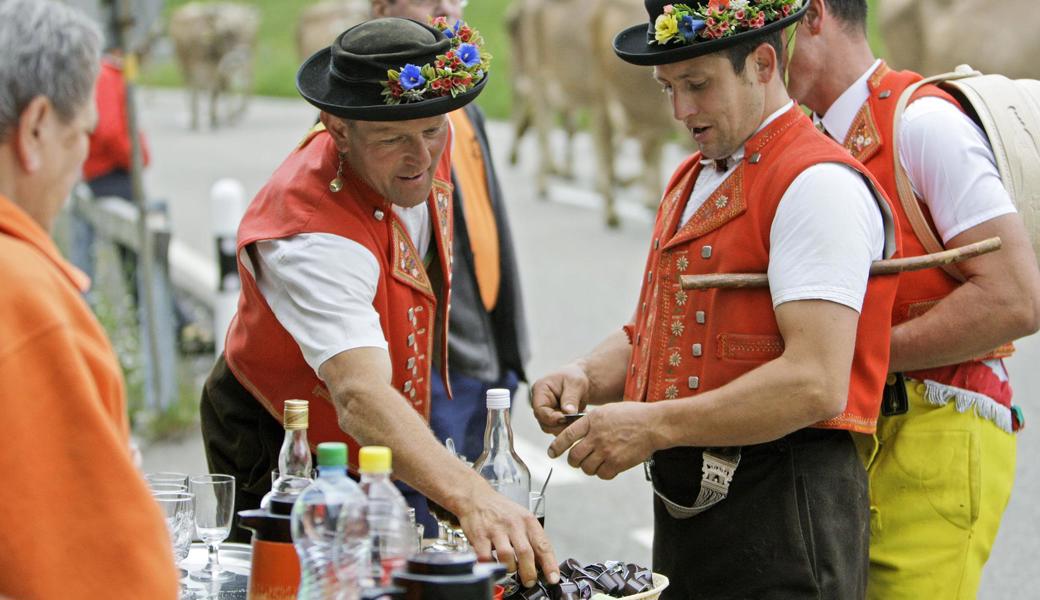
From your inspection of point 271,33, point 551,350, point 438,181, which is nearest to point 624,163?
point 551,350

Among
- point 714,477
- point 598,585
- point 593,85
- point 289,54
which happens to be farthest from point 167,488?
point 289,54

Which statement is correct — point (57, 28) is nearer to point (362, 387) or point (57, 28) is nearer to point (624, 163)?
point (362, 387)

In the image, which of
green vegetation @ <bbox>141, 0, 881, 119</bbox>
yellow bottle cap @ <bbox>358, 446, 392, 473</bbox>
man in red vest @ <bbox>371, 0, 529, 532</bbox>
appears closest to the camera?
yellow bottle cap @ <bbox>358, 446, 392, 473</bbox>

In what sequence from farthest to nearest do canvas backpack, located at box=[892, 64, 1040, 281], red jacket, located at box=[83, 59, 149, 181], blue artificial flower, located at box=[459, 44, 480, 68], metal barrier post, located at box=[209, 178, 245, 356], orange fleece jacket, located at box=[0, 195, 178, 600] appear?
red jacket, located at box=[83, 59, 149, 181] → metal barrier post, located at box=[209, 178, 245, 356] → canvas backpack, located at box=[892, 64, 1040, 281] → blue artificial flower, located at box=[459, 44, 480, 68] → orange fleece jacket, located at box=[0, 195, 178, 600]

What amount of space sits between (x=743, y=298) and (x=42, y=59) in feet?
5.03

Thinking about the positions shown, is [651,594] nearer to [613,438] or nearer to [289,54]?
[613,438]

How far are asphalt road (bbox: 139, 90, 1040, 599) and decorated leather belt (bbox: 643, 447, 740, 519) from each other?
281cm

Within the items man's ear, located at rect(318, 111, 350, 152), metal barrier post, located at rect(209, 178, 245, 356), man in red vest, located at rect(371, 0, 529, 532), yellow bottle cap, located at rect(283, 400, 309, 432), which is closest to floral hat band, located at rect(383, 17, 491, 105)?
man's ear, located at rect(318, 111, 350, 152)

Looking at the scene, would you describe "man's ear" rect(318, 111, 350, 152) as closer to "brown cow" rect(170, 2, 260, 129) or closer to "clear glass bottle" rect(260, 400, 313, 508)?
"clear glass bottle" rect(260, 400, 313, 508)

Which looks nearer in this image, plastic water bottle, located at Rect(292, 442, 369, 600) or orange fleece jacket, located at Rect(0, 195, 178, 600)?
orange fleece jacket, located at Rect(0, 195, 178, 600)

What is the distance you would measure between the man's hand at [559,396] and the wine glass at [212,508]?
0.77m

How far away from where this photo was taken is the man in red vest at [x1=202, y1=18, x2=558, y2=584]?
9.71ft

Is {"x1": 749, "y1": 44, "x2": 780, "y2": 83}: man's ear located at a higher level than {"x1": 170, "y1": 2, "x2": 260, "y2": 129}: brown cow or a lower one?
higher

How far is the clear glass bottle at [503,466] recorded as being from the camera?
3.18 m
